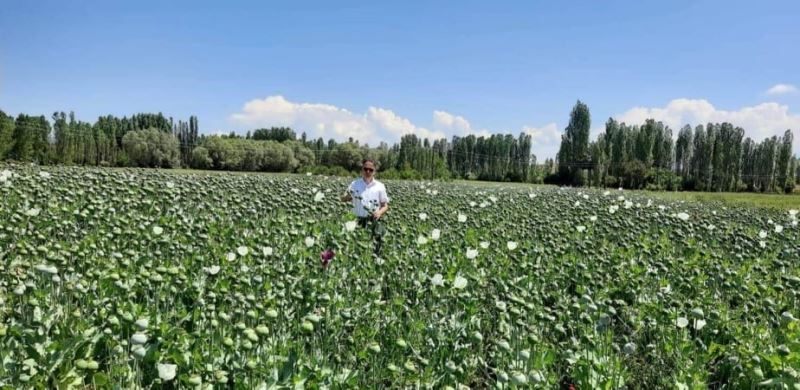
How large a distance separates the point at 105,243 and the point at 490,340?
16.5ft

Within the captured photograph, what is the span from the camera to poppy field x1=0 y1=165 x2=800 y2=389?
4.36 m

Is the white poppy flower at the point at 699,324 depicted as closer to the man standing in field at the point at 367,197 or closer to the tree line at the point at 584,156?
the man standing in field at the point at 367,197

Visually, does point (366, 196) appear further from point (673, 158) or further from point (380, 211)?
point (673, 158)

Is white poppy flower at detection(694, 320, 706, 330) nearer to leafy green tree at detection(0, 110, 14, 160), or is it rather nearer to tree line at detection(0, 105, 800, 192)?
leafy green tree at detection(0, 110, 14, 160)

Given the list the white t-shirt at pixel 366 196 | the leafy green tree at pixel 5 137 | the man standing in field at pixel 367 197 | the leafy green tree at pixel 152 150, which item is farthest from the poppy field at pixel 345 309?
the leafy green tree at pixel 152 150

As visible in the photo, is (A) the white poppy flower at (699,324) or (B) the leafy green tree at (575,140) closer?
(A) the white poppy flower at (699,324)

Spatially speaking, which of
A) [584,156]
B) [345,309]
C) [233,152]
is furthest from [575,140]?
[345,309]

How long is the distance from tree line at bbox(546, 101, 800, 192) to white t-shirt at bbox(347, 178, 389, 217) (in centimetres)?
8037

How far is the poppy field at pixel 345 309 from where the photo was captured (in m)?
4.36

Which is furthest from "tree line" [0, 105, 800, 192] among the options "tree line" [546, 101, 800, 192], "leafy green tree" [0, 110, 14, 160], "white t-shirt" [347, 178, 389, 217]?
"white t-shirt" [347, 178, 389, 217]

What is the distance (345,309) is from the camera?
5.84 meters

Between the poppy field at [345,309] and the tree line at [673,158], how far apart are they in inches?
3216

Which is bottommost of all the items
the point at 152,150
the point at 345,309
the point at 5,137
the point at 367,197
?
the point at 345,309

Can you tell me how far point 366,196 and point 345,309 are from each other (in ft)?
15.4
